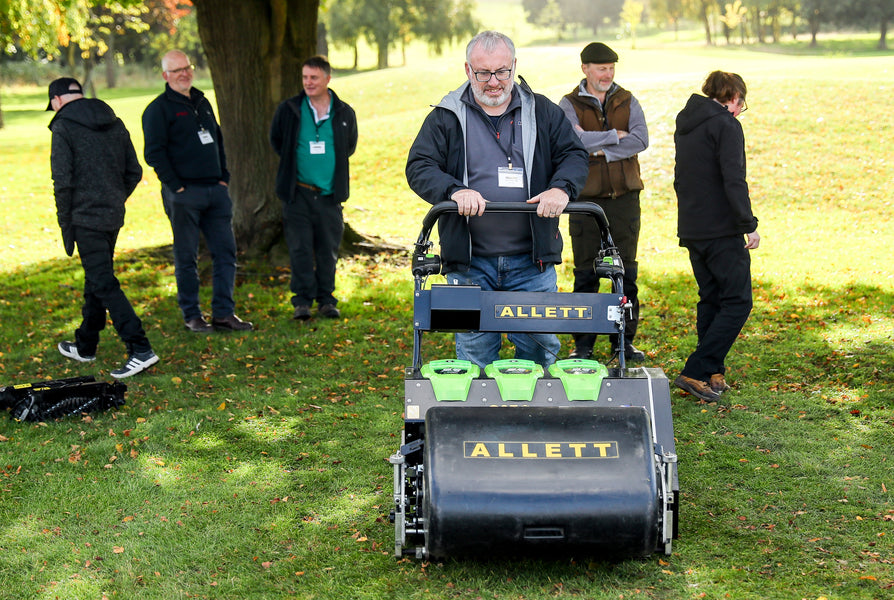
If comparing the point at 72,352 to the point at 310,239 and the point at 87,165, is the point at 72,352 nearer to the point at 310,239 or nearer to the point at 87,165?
the point at 87,165

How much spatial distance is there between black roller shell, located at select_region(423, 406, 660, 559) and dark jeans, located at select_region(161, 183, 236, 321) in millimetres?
5330

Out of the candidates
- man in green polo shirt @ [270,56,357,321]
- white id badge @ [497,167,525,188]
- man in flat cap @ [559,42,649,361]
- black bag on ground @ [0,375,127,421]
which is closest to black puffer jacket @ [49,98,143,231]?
black bag on ground @ [0,375,127,421]

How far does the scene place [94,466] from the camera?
17.7 ft

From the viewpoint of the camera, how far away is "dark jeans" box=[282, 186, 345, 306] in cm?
893

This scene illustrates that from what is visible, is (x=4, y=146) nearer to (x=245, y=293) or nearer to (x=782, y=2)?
(x=245, y=293)

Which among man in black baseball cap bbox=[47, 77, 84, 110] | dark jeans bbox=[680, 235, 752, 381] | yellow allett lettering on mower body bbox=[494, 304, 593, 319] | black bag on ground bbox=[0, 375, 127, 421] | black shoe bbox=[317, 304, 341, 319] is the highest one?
man in black baseball cap bbox=[47, 77, 84, 110]

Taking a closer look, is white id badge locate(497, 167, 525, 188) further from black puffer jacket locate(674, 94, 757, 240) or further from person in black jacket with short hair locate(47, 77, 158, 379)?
person in black jacket with short hair locate(47, 77, 158, 379)

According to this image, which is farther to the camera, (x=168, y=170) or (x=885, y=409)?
(x=168, y=170)

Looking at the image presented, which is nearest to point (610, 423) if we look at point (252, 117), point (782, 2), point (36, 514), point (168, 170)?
point (36, 514)

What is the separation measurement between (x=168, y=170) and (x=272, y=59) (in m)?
2.86

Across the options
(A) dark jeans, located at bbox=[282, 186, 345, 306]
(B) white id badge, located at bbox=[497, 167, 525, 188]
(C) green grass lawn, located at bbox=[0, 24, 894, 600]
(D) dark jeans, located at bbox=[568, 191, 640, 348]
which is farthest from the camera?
(A) dark jeans, located at bbox=[282, 186, 345, 306]

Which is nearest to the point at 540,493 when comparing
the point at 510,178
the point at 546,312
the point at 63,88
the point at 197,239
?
the point at 546,312

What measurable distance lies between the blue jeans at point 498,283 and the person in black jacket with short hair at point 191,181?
14.3 ft

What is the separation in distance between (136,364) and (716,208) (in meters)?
4.40
